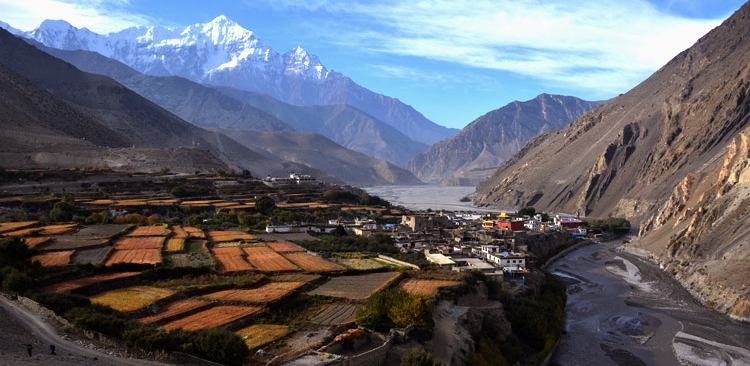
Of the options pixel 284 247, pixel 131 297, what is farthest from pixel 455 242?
pixel 131 297

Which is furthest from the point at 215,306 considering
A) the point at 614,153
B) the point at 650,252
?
the point at 614,153

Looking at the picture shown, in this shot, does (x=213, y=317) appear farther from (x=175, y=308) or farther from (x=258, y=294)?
(x=258, y=294)

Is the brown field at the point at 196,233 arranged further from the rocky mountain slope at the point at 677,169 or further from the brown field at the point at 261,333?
the rocky mountain slope at the point at 677,169

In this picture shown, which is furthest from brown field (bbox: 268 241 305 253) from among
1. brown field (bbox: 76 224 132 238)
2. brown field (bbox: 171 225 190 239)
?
brown field (bbox: 76 224 132 238)

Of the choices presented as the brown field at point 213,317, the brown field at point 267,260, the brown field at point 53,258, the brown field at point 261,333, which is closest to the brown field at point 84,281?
the brown field at point 53,258

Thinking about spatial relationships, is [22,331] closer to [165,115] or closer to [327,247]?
[327,247]

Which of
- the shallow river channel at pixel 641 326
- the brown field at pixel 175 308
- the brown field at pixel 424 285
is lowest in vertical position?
the shallow river channel at pixel 641 326
